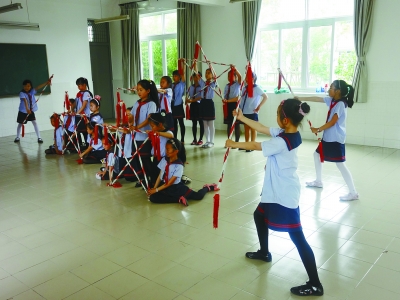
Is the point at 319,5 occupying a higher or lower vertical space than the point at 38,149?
higher

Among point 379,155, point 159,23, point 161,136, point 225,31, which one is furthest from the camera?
point 159,23

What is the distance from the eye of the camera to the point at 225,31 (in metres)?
8.82

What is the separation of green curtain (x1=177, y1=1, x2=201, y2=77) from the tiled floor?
187 inches

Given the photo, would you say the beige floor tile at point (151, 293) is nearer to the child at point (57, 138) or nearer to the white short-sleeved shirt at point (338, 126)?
the white short-sleeved shirt at point (338, 126)

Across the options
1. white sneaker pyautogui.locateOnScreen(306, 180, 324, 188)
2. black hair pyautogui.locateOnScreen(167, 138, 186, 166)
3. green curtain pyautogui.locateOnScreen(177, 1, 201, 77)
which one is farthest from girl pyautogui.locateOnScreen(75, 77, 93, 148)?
white sneaker pyautogui.locateOnScreen(306, 180, 324, 188)

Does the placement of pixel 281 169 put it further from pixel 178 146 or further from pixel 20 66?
pixel 20 66

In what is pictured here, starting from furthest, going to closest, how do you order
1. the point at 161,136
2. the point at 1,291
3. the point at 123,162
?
the point at 123,162, the point at 161,136, the point at 1,291

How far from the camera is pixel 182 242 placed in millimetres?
3324

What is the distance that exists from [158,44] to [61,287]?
28.4ft

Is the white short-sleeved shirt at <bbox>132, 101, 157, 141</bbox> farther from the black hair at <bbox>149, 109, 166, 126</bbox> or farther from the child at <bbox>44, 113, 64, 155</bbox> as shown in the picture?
the child at <bbox>44, 113, 64, 155</bbox>

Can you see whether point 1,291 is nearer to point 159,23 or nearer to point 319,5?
point 319,5

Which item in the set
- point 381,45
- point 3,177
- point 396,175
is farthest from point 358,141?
point 3,177

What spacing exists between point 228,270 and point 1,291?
159 cm

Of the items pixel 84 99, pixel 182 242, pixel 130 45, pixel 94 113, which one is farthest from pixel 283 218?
pixel 130 45
